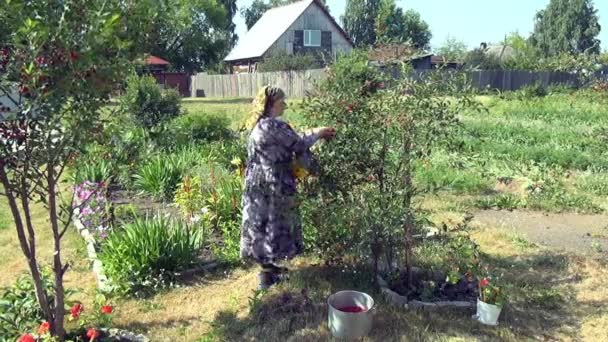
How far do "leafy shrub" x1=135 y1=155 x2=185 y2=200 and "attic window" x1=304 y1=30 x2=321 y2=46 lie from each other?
36593 millimetres

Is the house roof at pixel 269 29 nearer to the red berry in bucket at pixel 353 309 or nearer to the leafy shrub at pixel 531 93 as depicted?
the leafy shrub at pixel 531 93

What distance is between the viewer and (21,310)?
3738 mm

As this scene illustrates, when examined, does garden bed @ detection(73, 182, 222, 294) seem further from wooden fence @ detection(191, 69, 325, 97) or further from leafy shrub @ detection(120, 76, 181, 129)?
wooden fence @ detection(191, 69, 325, 97)

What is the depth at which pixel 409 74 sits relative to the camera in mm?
3922

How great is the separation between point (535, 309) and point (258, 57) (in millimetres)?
37976

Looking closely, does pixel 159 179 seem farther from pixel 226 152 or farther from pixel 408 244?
pixel 408 244

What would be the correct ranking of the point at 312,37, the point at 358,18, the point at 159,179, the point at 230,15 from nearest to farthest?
the point at 159,179
the point at 312,37
the point at 230,15
the point at 358,18

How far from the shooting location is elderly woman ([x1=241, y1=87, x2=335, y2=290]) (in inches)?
161

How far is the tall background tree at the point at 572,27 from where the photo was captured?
5672 centimetres

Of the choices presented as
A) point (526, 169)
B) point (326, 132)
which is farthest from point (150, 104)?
point (326, 132)

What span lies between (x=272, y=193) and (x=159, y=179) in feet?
11.8

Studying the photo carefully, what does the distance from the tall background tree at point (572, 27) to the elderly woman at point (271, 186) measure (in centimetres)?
5893

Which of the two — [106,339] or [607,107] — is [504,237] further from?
[607,107]

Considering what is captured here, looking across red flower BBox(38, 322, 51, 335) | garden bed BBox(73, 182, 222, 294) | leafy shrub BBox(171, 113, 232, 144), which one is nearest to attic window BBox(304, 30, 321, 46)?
leafy shrub BBox(171, 113, 232, 144)
